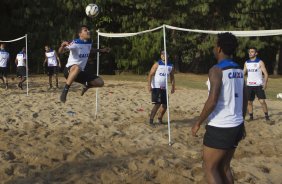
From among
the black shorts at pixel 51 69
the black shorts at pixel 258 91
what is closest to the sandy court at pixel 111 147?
the black shorts at pixel 258 91

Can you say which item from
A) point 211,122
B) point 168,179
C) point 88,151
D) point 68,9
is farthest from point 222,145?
point 68,9

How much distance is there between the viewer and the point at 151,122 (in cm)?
991

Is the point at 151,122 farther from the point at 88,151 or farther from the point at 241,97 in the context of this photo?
the point at 241,97

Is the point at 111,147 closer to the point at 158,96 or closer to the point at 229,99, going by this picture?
the point at 158,96

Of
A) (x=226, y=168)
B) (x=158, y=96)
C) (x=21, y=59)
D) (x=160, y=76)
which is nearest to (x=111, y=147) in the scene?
(x=158, y=96)

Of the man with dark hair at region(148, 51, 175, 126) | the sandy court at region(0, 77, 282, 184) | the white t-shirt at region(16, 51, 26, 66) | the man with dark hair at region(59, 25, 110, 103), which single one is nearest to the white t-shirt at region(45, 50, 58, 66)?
the white t-shirt at region(16, 51, 26, 66)

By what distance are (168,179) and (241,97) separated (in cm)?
183

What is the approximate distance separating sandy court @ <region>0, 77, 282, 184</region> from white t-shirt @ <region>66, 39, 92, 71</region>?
4.29 feet

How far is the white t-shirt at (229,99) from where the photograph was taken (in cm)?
434

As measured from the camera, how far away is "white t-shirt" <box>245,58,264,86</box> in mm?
10552

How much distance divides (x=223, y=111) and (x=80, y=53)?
14.3 ft

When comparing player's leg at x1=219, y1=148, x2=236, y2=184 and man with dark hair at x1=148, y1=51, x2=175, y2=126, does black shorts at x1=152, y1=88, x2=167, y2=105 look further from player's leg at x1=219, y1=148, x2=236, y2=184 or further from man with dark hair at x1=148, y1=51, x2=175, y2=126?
player's leg at x1=219, y1=148, x2=236, y2=184

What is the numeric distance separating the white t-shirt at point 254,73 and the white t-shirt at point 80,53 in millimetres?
4060

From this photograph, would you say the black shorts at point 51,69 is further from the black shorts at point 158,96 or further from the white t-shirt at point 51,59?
the black shorts at point 158,96
